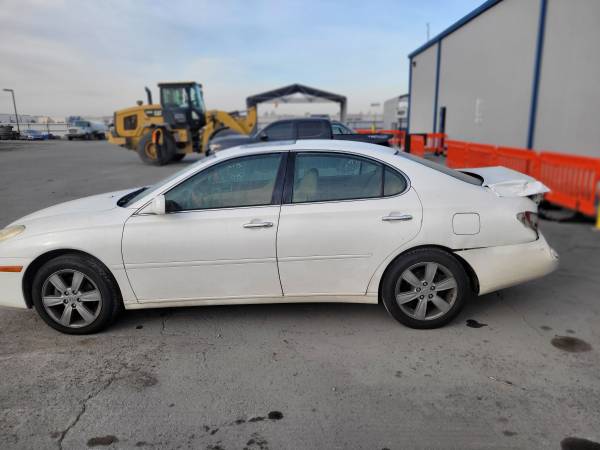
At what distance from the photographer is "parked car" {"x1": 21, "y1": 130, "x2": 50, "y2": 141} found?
36219 mm

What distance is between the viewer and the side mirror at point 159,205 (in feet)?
11.1

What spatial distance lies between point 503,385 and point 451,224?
3.84 feet

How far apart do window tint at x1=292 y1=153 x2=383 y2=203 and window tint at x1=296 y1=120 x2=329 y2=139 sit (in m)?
7.40

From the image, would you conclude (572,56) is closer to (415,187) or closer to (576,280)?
(576,280)

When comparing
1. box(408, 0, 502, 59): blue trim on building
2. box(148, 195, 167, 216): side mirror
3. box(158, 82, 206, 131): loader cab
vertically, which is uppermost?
box(408, 0, 502, 59): blue trim on building

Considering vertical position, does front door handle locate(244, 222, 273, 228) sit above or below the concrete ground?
above

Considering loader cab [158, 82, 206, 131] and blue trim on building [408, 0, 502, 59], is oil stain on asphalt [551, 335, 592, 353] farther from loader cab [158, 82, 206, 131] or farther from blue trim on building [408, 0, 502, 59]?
loader cab [158, 82, 206, 131]

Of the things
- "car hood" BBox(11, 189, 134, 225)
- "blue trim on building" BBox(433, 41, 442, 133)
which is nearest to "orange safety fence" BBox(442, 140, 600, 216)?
"car hood" BBox(11, 189, 134, 225)

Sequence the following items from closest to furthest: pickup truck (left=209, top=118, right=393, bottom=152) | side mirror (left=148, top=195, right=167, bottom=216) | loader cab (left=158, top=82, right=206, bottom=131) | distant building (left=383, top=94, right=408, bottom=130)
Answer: side mirror (left=148, top=195, right=167, bottom=216)
pickup truck (left=209, top=118, right=393, bottom=152)
loader cab (left=158, top=82, right=206, bottom=131)
distant building (left=383, top=94, right=408, bottom=130)

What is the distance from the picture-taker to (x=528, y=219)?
3.54 metres

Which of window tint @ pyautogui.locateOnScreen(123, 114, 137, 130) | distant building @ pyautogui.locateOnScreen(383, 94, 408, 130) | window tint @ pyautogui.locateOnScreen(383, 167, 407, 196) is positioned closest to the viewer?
window tint @ pyautogui.locateOnScreen(383, 167, 407, 196)

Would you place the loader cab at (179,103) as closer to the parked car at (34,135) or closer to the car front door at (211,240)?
the car front door at (211,240)

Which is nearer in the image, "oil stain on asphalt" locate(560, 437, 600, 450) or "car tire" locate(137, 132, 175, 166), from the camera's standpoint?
"oil stain on asphalt" locate(560, 437, 600, 450)

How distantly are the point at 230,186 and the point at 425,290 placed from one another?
68.2 inches
